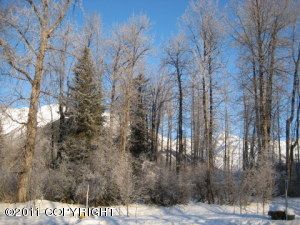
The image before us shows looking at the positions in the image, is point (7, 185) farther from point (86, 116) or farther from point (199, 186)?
point (199, 186)

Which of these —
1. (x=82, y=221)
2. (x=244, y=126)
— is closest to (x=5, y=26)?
(x=82, y=221)

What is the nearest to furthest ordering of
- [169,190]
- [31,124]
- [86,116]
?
[31,124] < [169,190] < [86,116]

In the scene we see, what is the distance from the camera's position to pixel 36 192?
66.5 ft

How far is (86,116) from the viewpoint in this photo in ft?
96.8

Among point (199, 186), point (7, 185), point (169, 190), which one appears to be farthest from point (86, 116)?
point (7, 185)

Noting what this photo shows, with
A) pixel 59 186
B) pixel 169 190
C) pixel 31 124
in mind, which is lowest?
pixel 169 190

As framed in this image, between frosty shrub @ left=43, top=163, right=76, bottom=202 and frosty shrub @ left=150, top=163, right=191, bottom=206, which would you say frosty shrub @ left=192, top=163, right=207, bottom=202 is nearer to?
frosty shrub @ left=150, top=163, right=191, bottom=206

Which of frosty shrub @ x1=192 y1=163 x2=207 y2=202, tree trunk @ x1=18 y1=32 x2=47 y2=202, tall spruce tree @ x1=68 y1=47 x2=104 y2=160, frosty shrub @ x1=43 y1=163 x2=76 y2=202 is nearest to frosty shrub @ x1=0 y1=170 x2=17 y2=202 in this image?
tree trunk @ x1=18 y1=32 x2=47 y2=202

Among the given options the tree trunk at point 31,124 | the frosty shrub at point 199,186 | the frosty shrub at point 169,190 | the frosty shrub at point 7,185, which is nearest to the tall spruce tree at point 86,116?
the frosty shrub at point 169,190

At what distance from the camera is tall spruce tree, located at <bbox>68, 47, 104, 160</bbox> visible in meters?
28.3

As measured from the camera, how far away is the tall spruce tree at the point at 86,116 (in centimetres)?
2828

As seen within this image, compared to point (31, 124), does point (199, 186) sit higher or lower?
lower

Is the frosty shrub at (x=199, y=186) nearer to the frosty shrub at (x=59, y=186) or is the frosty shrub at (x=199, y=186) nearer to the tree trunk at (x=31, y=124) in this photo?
the frosty shrub at (x=59, y=186)

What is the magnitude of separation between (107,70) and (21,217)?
66.1 ft
